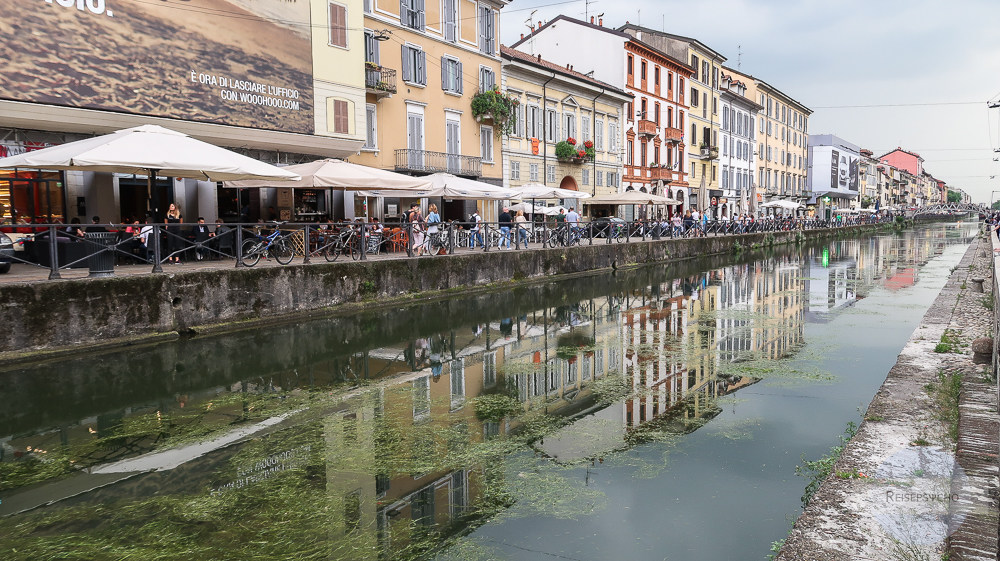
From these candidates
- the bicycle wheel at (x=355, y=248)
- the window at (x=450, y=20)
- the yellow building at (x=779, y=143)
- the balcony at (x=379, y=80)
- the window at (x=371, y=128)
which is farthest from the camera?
the yellow building at (x=779, y=143)

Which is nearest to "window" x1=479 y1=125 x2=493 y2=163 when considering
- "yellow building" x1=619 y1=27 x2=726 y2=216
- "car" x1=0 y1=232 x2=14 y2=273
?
"car" x1=0 y1=232 x2=14 y2=273

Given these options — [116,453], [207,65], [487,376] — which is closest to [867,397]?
[487,376]

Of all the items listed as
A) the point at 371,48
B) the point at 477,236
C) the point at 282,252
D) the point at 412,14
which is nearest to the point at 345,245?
the point at 282,252

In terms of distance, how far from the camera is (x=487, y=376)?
8438 millimetres

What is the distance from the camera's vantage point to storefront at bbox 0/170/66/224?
14.3m

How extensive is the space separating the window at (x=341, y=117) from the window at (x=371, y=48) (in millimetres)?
2292

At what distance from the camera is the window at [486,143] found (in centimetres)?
2762

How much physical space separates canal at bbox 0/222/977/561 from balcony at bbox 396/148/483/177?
12.3 metres

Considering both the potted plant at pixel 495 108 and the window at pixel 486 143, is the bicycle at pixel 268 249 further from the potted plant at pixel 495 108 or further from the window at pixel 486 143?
the window at pixel 486 143

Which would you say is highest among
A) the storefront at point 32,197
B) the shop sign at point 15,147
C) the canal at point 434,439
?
the shop sign at point 15,147

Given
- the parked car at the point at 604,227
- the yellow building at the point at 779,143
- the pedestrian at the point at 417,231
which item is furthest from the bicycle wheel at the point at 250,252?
the yellow building at the point at 779,143

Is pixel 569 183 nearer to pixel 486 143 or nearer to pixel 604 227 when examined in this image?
pixel 486 143

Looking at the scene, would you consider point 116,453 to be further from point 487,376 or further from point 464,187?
point 464,187

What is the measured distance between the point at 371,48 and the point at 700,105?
32.2 metres
